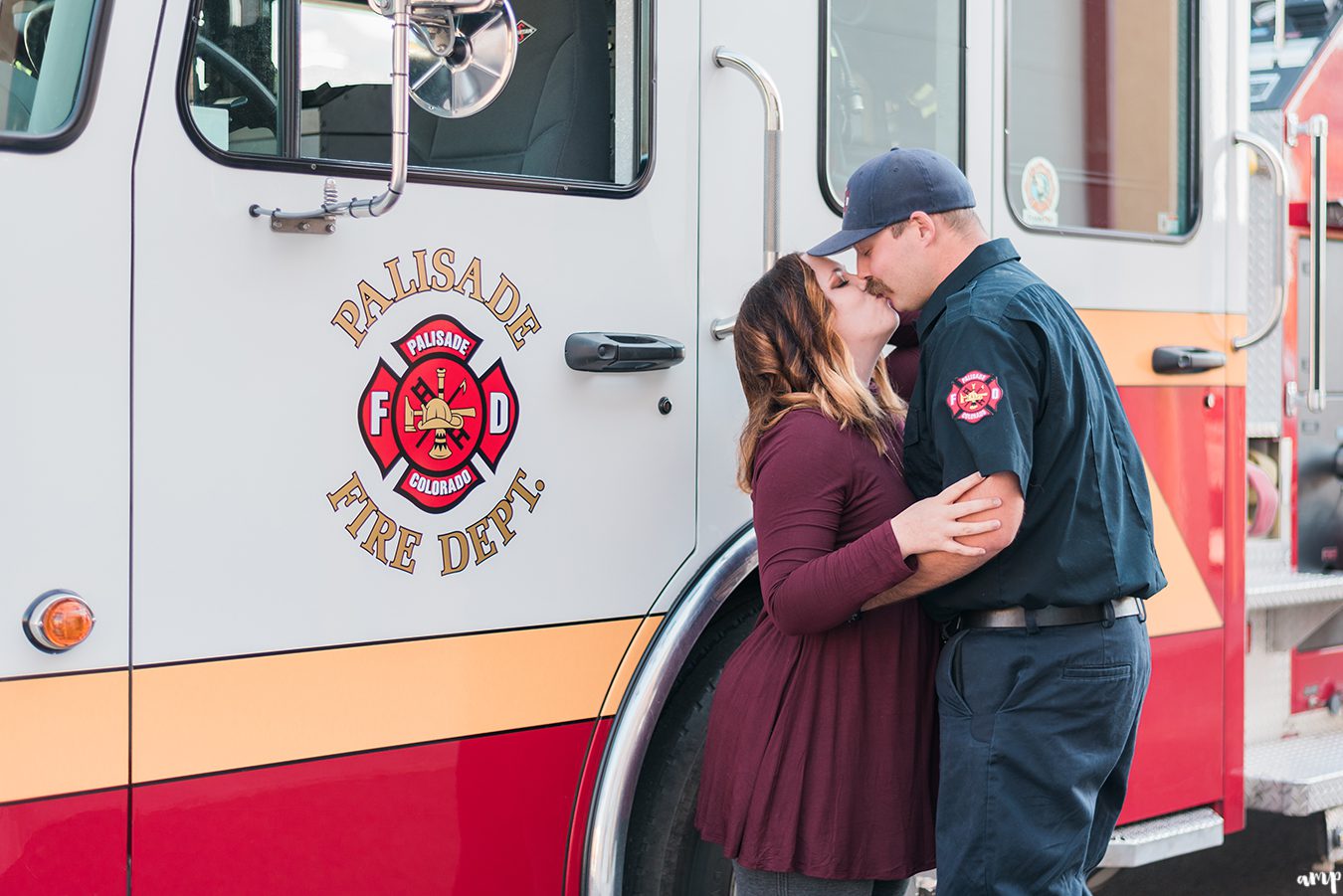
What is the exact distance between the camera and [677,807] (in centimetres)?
268

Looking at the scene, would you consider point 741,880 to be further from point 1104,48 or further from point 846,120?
point 1104,48

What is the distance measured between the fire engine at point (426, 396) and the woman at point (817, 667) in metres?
0.30

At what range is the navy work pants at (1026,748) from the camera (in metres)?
2.14

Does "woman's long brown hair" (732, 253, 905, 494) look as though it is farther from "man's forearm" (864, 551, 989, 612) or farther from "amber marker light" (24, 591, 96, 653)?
"amber marker light" (24, 591, 96, 653)

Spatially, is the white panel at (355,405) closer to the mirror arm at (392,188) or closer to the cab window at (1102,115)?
the mirror arm at (392,188)

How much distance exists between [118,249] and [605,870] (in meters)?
1.32

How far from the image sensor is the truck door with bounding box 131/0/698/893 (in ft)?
6.88

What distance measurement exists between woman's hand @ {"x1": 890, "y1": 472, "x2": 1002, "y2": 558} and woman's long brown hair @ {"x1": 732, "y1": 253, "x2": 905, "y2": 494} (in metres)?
0.23

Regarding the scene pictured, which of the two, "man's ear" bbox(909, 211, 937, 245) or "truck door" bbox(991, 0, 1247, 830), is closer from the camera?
"man's ear" bbox(909, 211, 937, 245)

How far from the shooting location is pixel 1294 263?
177 inches

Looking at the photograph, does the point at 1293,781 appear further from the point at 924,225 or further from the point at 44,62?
the point at 44,62

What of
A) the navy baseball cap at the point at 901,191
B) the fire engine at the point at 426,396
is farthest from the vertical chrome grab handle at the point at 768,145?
the navy baseball cap at the point at 901,191

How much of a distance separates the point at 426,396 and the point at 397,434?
82 mm

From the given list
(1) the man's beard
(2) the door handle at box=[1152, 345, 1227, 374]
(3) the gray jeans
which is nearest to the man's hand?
(1) the man's beard
